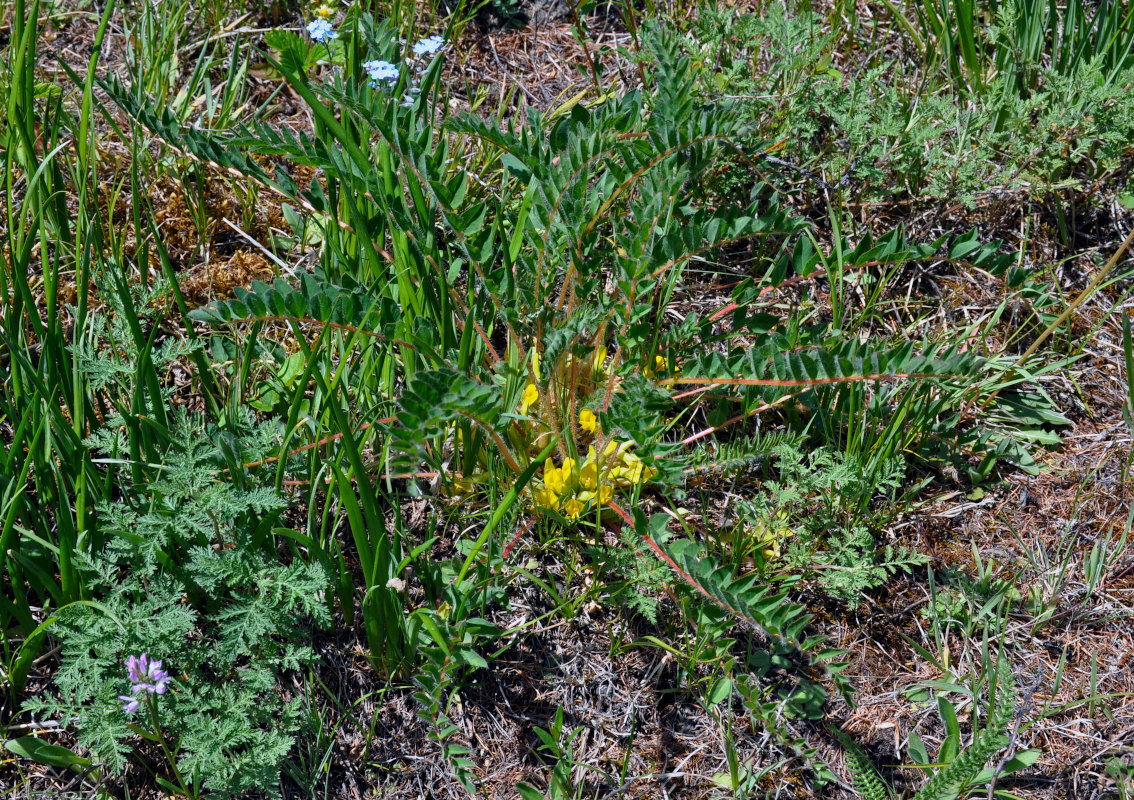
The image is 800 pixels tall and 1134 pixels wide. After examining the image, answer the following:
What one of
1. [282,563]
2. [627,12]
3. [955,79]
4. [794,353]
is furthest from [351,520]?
[955,79]

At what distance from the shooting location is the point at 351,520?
1764mm

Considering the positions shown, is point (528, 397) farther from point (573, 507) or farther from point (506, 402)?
point (573, 507)

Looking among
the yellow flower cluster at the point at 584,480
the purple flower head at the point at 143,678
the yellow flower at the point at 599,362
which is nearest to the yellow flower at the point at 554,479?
the yellow flower cluster at the point at 584,480

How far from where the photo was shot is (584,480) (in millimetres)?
2076

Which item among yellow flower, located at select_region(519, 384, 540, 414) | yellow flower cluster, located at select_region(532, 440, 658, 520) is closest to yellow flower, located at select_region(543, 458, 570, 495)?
yellow flower cluster, located at select_region(532, 440, 658, 520)

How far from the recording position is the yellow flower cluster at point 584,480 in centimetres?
203

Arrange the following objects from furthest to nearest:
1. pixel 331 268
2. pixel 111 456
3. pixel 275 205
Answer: pixel 275 205, pixel 331 268, pixel 111 456

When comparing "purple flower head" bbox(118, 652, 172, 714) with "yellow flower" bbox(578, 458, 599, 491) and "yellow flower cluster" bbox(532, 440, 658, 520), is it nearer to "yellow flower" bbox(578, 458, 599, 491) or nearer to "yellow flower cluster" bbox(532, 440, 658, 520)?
"yellow flower cluster" bbox(532, 440, 658, 520)

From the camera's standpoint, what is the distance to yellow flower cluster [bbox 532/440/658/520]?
2.03 m

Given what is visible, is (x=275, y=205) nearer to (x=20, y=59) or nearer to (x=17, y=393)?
(x=20, y=59)

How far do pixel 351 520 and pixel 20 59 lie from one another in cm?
155

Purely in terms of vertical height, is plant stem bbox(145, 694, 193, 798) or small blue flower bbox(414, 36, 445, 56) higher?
small blue flower bbox(414, 36, 445, 56)

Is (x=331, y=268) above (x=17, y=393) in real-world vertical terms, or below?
above

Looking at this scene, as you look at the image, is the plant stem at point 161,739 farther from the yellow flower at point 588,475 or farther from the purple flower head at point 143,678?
the yellow flower at point 588,475
